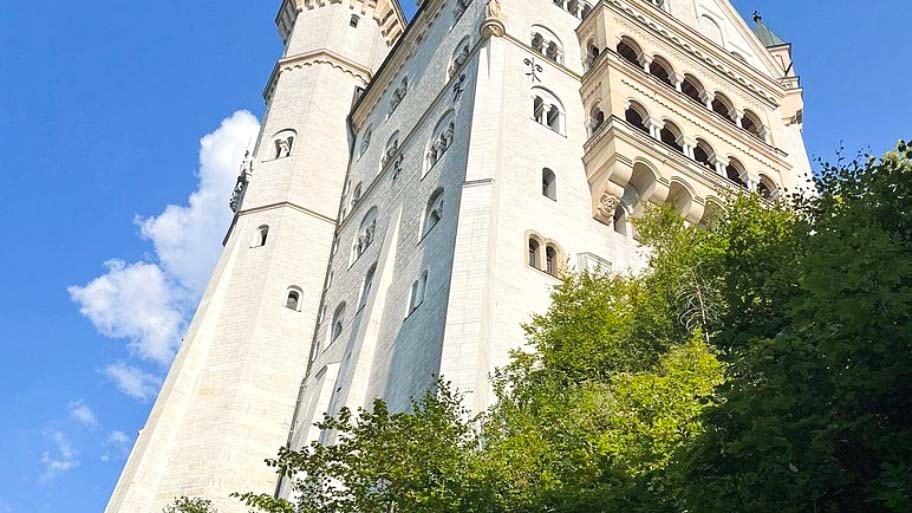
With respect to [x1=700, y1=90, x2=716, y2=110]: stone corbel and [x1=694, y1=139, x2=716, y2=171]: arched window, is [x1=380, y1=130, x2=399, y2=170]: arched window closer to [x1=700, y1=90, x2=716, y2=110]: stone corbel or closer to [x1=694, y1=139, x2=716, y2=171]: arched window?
[x1=694, y1=139, x2=716, y2=171]: arched window

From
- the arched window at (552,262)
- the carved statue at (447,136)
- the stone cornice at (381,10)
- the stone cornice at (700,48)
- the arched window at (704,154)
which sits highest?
the stone cornice at (381,10)

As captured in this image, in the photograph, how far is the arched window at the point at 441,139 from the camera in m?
24.7

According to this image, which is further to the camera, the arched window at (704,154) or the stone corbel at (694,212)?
the arched window at (704,154)

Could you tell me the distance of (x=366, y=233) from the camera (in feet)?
93.0

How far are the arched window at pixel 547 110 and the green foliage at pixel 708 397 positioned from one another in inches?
258

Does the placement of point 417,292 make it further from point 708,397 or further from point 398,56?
point 398,56

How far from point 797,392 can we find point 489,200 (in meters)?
12.5

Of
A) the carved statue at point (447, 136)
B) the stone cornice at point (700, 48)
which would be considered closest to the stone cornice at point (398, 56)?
the stone cornice at point (700, 48)

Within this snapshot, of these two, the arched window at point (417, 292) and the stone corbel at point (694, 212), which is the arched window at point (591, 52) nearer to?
the stone corbel at point (694, 212)

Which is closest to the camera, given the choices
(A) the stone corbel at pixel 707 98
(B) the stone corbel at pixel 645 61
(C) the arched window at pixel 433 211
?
(C) the arched window at pixel 433 211

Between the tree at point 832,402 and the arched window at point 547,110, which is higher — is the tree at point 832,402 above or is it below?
below

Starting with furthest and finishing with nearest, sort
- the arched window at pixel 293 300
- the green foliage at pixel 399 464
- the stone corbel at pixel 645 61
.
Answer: the arched window at pixel 293 300, the stone corbel at pixel 645 61, the green foliage at pixel 399 464

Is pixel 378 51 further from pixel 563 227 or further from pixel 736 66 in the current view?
pixel 563 227

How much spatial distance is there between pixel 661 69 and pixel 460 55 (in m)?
5.88
